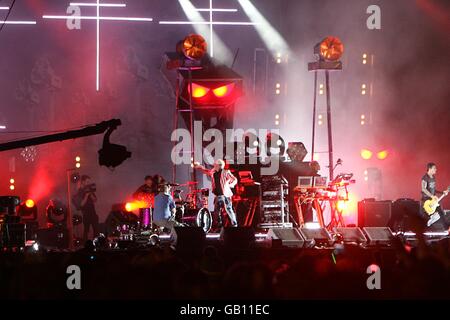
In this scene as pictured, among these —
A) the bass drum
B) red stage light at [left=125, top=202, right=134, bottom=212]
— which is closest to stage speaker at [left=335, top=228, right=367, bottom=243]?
the bass drum

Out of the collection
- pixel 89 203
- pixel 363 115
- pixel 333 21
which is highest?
pixel 333 21

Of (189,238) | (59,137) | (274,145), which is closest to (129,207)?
(274,145)

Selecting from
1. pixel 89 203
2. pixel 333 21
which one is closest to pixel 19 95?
pixel 89 203

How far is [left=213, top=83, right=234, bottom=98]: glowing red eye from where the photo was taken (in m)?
18.1

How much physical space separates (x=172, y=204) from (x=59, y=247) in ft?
12.2

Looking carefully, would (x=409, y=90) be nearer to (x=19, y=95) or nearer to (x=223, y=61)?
(x=223, y=61)

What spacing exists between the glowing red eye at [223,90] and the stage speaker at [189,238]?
335 inches

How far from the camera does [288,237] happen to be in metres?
12.4

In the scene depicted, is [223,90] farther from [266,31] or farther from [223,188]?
[223,188]

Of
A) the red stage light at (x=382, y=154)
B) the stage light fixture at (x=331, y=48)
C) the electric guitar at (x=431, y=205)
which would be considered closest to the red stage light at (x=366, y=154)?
the red stage light at (x=382, y=154)

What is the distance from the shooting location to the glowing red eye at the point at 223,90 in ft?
59.3

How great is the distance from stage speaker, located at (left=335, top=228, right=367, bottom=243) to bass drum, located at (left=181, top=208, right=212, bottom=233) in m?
3.73

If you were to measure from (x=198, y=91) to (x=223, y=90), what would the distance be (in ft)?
2.28
